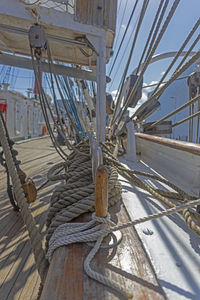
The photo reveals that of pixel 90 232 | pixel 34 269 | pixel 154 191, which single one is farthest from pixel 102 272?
pixel 34 269

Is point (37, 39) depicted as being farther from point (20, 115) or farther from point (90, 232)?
point (20, 115)

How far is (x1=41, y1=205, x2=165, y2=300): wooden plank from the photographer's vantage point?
18.0 inches

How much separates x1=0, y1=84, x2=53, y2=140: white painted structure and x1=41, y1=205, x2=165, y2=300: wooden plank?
9457 millimetres

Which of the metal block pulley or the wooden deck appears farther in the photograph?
the metal block pulley

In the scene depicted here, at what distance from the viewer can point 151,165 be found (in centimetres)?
201

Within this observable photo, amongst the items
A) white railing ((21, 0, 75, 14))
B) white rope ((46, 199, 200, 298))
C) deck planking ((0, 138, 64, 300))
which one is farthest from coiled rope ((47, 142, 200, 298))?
white railing ((21, 0, 75, 14))

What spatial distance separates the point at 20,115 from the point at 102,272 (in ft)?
37.1

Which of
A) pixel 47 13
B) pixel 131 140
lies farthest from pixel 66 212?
pixel 47 13

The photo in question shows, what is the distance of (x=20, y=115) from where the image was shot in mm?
10625

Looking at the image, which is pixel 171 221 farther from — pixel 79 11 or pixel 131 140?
pixel 79 11

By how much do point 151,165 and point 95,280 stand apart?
1628 millimetres

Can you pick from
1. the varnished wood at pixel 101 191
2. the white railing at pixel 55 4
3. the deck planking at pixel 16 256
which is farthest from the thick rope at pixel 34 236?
the white railing at pixel 55 4

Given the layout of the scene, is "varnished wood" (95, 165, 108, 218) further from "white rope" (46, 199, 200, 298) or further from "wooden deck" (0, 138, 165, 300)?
"wooden deck" (0, 138, 165, 300)

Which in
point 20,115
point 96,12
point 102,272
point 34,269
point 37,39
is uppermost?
point 96,12
